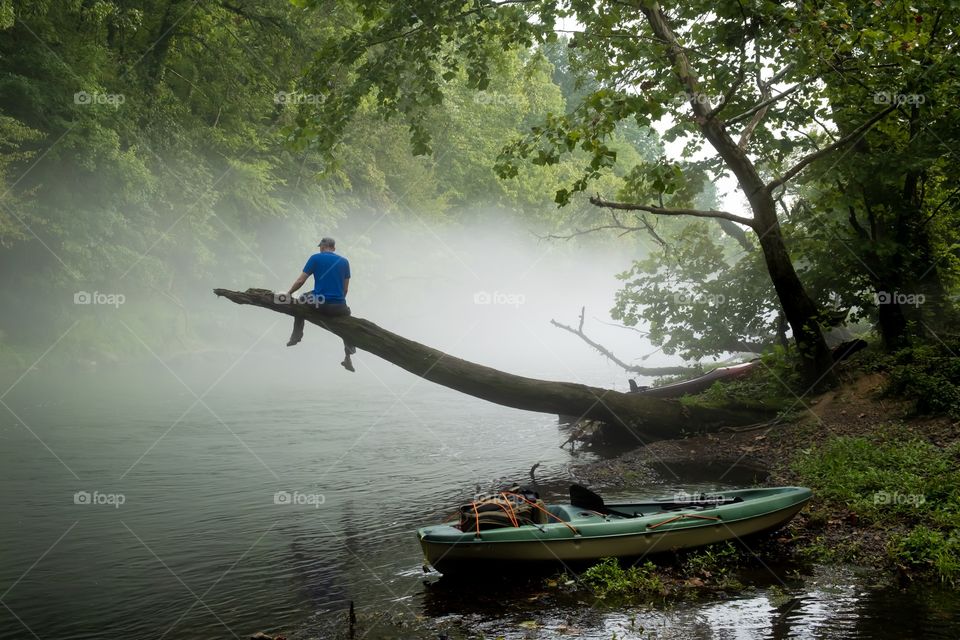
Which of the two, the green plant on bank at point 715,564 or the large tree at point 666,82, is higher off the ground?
the large tree at point 666,82

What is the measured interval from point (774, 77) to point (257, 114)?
25384 mm

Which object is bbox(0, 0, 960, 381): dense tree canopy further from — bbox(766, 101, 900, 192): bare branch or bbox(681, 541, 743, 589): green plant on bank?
bbox(681, 541, 743, 589): green plant on bank

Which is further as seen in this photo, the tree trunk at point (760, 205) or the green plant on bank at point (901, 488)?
the tree trunk at point (760, 205)

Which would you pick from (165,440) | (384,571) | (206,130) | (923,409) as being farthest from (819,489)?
(206,130)

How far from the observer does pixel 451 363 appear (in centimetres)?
1399

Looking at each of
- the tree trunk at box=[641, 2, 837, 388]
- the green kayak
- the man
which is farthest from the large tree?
the green kayak

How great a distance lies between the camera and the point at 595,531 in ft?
28.0

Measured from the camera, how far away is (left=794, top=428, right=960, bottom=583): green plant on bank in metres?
8.12

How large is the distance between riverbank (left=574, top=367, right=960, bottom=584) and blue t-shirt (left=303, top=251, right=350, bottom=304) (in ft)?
18.4

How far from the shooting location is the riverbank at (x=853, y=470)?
8492mm

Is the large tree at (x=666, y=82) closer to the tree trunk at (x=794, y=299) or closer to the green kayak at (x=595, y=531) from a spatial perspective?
the tree trunk at (x=794, y=299)

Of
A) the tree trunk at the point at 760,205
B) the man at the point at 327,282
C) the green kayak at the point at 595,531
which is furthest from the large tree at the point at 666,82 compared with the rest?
the green kayak at the point at 595,531

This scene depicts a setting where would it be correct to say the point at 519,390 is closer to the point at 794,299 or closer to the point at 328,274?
the point at 328,274

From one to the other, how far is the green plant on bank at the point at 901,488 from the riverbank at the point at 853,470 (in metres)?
0.01
